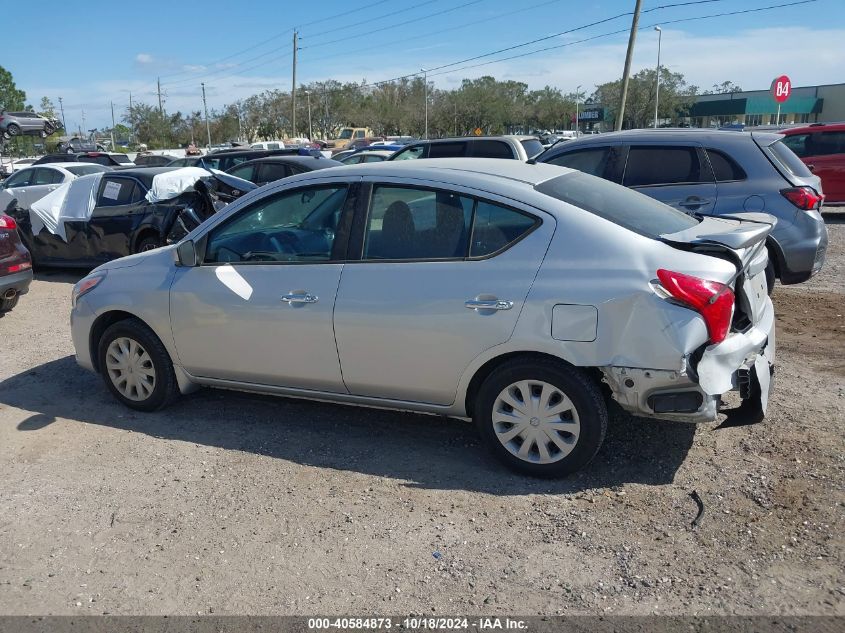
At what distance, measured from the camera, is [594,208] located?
405 centimetres

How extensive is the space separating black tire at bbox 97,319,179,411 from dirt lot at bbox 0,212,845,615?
4.6 inches

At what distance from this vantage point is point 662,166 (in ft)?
25.0

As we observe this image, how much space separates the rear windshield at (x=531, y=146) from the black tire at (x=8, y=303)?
25.4 feet

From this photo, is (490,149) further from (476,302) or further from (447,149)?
(476,302)

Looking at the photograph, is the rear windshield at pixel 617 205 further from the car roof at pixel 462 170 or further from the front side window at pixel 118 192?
the front side window at pixel 118 192

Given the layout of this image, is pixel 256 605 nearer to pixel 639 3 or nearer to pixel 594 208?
pixel 594 208

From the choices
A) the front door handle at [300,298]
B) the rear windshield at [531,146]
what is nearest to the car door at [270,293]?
the front door handle at [300,298]

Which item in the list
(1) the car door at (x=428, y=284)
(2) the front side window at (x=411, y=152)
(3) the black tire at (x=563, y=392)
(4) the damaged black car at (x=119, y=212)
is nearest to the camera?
(3) the black tire at (x=563, y=392)

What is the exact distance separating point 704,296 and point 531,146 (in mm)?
9478

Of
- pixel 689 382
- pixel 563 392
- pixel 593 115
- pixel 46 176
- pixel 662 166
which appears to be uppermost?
pixel 593 115

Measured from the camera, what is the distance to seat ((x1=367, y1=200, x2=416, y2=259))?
4301 mm

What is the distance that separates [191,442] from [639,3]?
88.7ft

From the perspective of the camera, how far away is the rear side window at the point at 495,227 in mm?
A: 3994

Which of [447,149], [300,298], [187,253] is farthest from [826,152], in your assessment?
[187,253]
